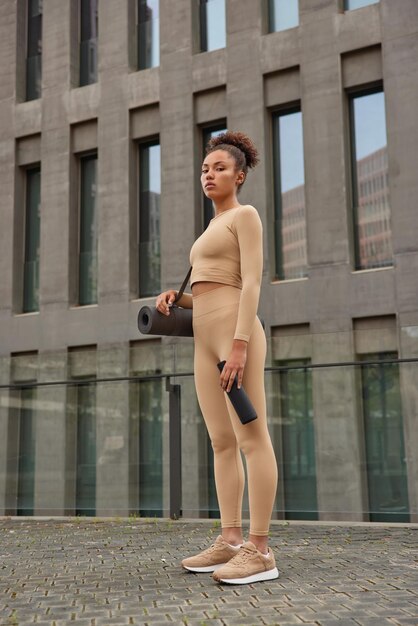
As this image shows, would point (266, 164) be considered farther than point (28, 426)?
Yes

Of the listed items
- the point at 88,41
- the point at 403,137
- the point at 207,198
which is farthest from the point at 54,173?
the point at 403,137

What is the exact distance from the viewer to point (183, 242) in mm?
14367

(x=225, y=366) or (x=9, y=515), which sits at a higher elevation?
(x=225, y=366)

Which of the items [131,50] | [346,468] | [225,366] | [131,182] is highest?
[131,50]

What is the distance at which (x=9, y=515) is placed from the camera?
10086mm

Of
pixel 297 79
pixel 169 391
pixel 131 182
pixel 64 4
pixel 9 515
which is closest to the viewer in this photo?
pixel 169 391

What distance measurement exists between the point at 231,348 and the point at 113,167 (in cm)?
1151

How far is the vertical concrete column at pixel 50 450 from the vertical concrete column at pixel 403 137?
220 inches

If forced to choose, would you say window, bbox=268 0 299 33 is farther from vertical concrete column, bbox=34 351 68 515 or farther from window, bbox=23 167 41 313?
vertical concrete column, bbox=34 351 68 515

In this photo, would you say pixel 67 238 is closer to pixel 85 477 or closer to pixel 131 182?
pixel 131 182

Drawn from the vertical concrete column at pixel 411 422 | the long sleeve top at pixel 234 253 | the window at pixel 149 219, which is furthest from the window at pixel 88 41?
the long sleeve top at pixel 234 253

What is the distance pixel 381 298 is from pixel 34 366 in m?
6.02

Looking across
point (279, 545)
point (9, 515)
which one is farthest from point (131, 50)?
point (279, 545)

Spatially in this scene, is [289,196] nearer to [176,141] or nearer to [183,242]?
[183,242]
